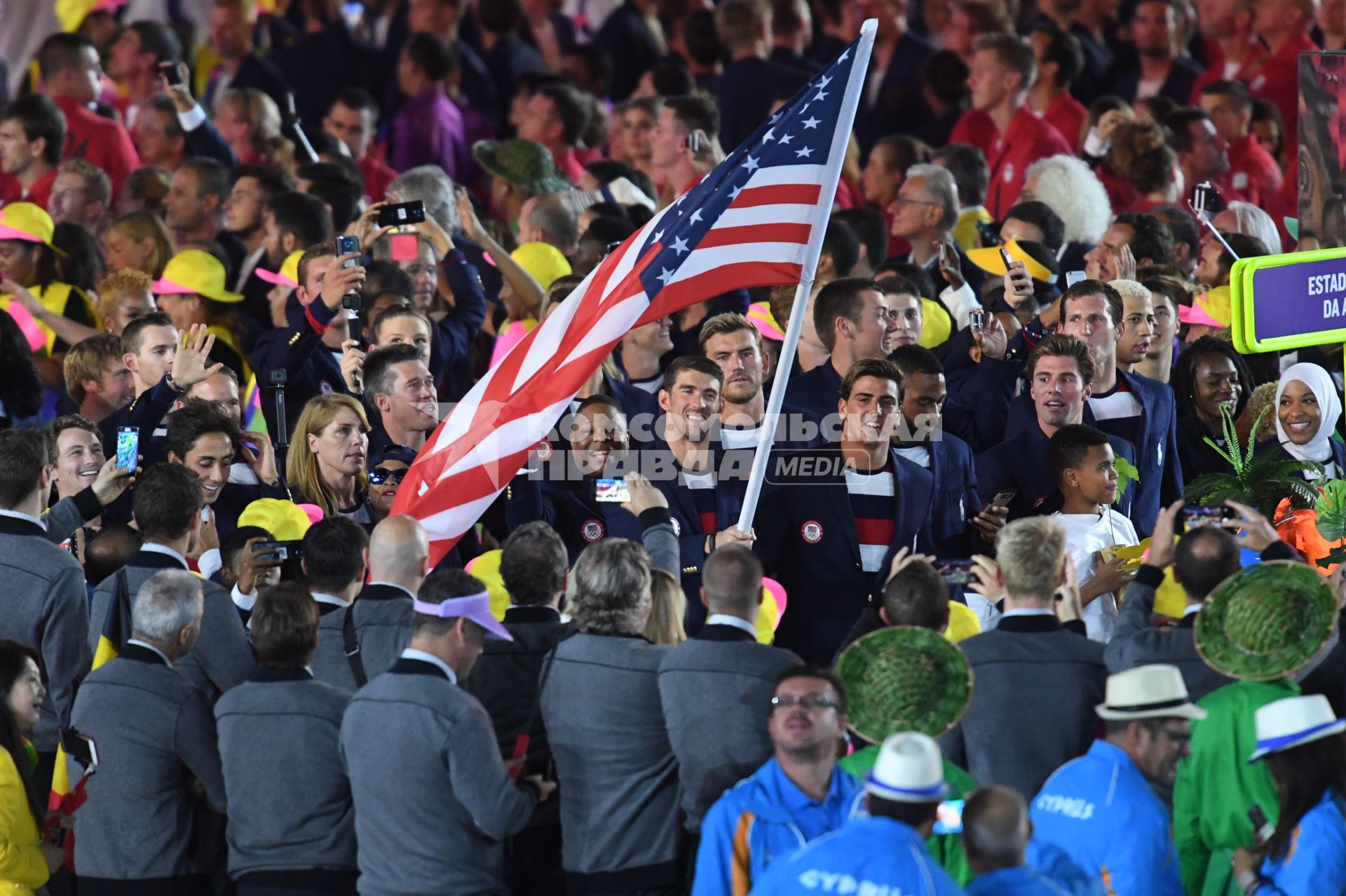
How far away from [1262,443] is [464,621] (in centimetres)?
510

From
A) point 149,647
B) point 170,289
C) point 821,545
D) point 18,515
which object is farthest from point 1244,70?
point 149,647

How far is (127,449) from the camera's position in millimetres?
9133

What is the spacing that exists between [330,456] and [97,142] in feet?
25.6

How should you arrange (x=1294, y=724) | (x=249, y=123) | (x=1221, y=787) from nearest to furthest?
(x=1294, y=724)
(x=1221, y=787)
(x=249, y=123)

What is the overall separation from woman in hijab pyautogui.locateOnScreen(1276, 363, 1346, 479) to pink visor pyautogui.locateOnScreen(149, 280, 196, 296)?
6112 millimetres

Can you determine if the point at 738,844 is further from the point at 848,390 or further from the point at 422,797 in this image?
the point at 848,390

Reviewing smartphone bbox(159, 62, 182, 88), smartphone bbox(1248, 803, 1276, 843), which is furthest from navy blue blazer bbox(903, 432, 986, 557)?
smartphone bbox(159, 62, 182, 88)

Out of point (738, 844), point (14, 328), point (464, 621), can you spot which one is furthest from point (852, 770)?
point (14, 328)

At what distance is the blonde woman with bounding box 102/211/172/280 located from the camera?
1318cm

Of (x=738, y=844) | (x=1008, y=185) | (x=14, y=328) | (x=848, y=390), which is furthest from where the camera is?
(x=1008, y=185)

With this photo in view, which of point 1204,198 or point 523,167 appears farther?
point 523,167

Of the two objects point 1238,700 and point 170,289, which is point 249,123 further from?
point 1238,700

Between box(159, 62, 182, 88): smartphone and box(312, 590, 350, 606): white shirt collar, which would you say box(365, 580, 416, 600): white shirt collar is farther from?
box(159, 62, 182, 88): smartphone

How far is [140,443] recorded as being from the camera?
987cm
